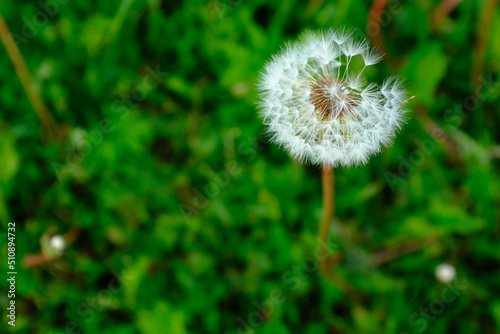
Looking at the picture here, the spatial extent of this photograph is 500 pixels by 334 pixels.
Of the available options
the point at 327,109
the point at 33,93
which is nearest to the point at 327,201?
the point at 327,109

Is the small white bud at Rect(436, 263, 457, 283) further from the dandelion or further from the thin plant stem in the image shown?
the dandelion

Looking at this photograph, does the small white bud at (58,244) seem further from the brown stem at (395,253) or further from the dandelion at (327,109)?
the brown stem at (395,253)

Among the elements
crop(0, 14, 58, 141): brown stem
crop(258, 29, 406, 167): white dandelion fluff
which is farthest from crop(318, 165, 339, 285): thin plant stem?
crop(0, 14, 58, 141): brown stem

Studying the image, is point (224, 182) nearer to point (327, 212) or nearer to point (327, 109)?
point (327, 212)

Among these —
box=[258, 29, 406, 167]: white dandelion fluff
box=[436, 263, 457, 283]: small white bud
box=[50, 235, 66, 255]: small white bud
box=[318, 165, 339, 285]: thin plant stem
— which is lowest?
box=[50, 235, 66, 255]: small white bud

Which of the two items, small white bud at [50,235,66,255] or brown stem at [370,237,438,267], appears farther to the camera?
brown stem at [370,237,438,267]

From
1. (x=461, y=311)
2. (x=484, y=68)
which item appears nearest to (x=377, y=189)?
(x=461, y=311)

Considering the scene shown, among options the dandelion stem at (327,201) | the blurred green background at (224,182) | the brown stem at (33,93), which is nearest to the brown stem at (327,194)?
the dandelion stem at (327,201)
